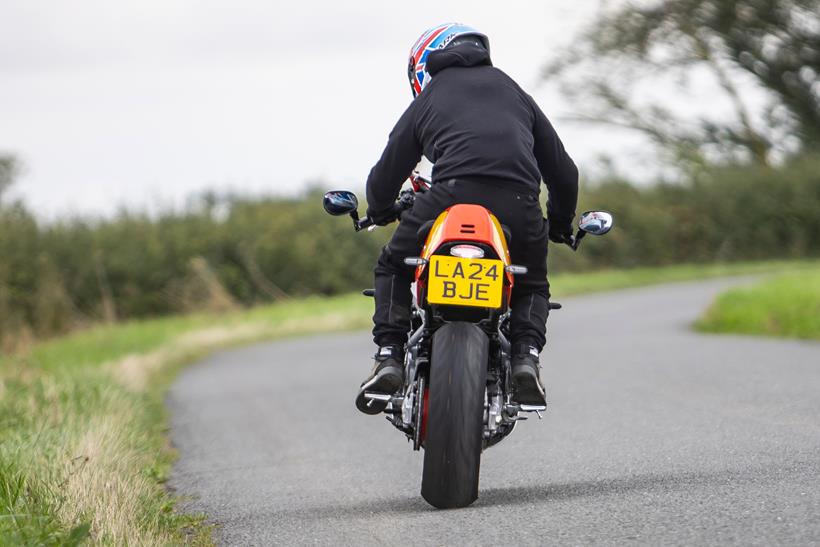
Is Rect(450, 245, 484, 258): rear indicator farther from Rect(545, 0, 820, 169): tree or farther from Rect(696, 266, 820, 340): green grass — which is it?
Rect(545, 0, 820, 169): tree

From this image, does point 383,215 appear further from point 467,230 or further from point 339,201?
point 467,230

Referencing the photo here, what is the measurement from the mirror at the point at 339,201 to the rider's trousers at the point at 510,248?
0.33 meters

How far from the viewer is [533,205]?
17.8 ft

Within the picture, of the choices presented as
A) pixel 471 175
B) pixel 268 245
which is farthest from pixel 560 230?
pixel 268 245

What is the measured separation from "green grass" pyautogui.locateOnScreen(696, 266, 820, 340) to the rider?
8.65m

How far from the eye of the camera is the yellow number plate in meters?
5.02

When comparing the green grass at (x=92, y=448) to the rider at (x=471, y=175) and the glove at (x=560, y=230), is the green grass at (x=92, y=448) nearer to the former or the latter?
the rider at (x=471, y=175)

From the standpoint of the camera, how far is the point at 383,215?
5.97 metres

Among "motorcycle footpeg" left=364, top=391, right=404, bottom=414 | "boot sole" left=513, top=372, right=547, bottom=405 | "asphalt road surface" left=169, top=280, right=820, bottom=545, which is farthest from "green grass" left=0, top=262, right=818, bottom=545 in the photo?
"boot sole" left=513, top=372, right=547, bottom=405

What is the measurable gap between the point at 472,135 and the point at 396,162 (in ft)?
1.54

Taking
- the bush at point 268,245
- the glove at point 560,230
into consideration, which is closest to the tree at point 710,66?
the bush at point 268,245

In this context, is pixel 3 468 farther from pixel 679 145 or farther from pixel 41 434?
pixel 679 145

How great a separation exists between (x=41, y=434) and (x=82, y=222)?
21565 mm

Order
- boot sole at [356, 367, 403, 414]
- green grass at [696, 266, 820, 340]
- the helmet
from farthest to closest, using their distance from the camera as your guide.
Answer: green grass at [696, 266, 820, 340] → the helmet → boot sole at [356, 367, 403, 414]
